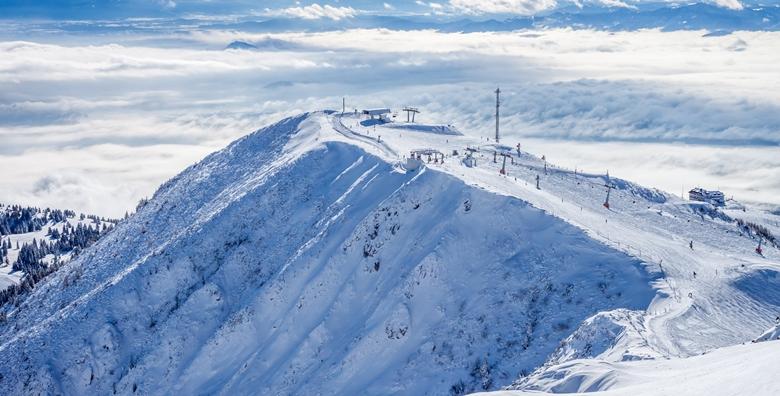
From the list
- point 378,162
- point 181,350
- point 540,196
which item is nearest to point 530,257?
point 540,196

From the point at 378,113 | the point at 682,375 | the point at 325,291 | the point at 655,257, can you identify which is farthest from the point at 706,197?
the point at 682,375

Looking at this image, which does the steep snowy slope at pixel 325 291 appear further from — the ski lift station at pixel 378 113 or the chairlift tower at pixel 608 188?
the ski lift station at pixel 378 113

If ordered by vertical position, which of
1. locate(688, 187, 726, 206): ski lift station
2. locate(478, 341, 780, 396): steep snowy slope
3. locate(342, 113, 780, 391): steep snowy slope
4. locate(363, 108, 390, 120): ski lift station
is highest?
locate(363, 108, 390, 120): ski lift station

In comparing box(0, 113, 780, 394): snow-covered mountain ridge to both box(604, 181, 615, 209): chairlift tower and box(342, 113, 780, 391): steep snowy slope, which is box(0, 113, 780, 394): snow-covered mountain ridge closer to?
box(342, 113, 780, 391): steep snowy slope

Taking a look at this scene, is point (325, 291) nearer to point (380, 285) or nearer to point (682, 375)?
point (380, 285)

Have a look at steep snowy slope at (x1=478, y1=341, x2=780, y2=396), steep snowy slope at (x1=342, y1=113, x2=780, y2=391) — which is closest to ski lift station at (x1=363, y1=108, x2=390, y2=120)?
steep snowy slope at (x1=342, y1=113, x2=780, y2=391)
